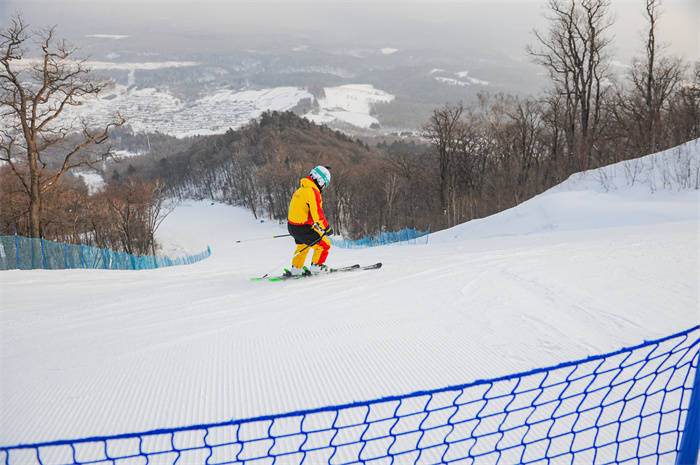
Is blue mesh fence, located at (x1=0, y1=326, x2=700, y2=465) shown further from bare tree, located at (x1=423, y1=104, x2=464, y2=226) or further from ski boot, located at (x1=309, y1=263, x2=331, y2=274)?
bare tree, located at (x1=423, y1=104, x2=464, y2=226)

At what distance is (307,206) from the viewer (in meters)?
6.67

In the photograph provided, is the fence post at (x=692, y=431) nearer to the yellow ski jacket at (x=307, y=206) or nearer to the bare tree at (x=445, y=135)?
the yellow ski jacket at (x=307, y=206)

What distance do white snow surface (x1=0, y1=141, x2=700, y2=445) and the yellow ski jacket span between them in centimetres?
116

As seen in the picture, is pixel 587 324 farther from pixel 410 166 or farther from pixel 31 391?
pixel 410 166

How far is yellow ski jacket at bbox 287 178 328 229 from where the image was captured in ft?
21.7

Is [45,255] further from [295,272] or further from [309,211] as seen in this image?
[309,211]

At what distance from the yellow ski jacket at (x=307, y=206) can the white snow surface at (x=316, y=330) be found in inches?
45.8

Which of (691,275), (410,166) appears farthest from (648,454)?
(410,166)

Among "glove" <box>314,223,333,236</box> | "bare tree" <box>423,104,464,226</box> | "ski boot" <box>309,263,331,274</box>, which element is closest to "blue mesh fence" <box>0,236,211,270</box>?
"ski boot" <box>309,263,331,274</box>

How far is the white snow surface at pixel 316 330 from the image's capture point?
2861mm

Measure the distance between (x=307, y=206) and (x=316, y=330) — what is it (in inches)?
122

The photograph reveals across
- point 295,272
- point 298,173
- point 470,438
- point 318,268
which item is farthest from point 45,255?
point 298,173

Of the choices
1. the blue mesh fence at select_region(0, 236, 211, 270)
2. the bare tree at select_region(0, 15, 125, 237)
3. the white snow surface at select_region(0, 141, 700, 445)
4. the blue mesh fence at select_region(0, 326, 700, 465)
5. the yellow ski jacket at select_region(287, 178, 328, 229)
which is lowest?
the blue mesh fence at select_region(0, 326, 700, 465)

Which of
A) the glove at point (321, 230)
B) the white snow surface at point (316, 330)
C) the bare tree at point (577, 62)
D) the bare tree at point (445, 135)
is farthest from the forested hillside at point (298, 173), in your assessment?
the white snow surface at point (316, 330)
